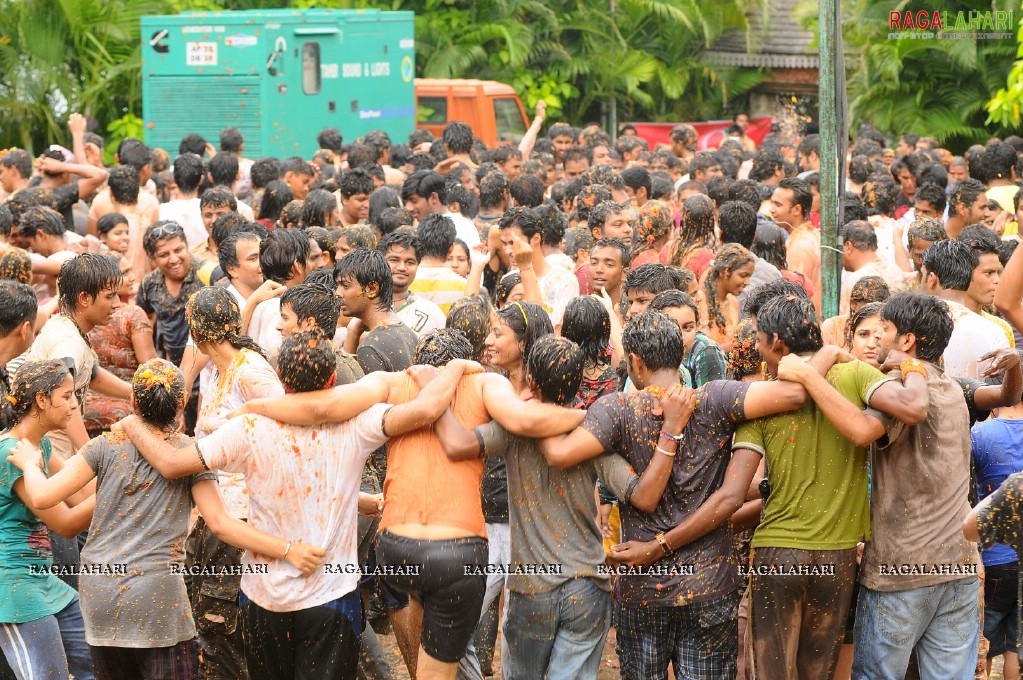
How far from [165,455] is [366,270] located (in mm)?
1544

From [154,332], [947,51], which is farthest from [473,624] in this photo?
[947,51]

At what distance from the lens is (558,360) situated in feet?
15.2

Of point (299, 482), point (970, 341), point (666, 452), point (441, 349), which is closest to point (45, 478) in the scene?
point (299, 482)

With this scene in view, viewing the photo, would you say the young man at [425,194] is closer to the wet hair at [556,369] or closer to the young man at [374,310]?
the young man at [374,310]

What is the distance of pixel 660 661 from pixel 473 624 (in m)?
0.73

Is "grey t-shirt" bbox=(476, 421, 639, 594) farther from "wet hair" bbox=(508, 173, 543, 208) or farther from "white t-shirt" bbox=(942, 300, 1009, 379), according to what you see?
"wet hair" bbox=(508, 173, 543, 208)

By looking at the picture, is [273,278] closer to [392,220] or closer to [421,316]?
[421,316]

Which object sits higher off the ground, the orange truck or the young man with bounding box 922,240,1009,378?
the orange truck

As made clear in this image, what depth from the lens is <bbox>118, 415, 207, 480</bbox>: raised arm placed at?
4.59 metres

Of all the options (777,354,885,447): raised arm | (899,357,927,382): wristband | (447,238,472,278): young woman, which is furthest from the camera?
(447,238,472,278): young woman

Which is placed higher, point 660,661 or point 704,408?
point 704,408

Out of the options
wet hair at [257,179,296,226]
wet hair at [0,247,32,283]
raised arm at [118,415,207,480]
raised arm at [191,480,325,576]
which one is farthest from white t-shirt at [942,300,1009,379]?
wet hair at [257,179,296,226]

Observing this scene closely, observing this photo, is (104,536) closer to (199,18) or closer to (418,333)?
(418,333)

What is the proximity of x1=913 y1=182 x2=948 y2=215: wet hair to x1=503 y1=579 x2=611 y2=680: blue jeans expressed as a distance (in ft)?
20.6
